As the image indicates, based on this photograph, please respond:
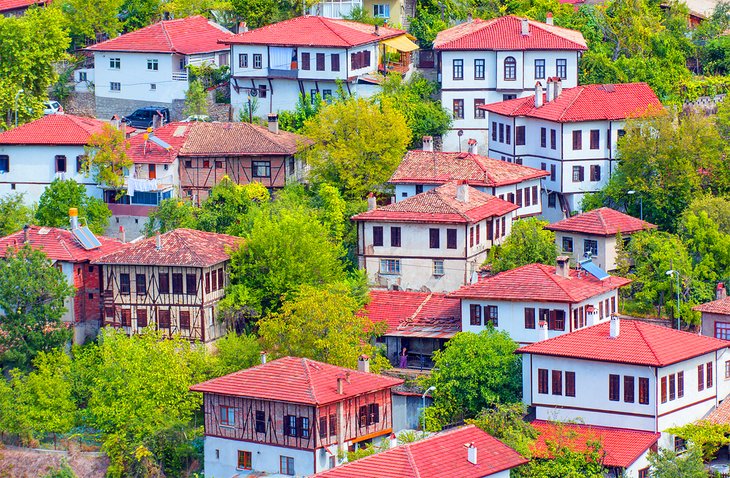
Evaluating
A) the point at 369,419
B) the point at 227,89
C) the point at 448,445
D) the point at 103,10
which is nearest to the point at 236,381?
the point at 369,419

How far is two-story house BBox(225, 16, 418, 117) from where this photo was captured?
113000 millimetres

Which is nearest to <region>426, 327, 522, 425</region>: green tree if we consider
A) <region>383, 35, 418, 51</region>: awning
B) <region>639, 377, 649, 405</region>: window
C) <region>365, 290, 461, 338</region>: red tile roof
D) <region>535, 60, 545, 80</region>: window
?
<region>365, 290, 461, 338</region>: red tile roof

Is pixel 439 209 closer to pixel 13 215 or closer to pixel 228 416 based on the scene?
pixel 228 416

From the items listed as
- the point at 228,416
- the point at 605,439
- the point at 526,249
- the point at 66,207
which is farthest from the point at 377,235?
the point at 605,439

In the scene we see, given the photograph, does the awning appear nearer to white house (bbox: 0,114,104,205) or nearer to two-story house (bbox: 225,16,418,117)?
two-story house (bbox: 225,16,418,117)

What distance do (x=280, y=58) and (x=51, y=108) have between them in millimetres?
13863

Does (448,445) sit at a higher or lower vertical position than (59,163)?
lower

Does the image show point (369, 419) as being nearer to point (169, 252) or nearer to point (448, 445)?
point (448, 445)

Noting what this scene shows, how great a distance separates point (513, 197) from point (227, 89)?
20.5 m

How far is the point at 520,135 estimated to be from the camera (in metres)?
107

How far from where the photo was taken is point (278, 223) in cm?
9612

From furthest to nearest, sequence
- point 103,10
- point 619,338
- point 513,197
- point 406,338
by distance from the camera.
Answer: point 103,10, point 513,197, point 406,338, point 619,338

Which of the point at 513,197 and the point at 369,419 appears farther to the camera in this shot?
the point at 513,197

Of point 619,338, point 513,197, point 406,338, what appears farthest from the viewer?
point 513,197
